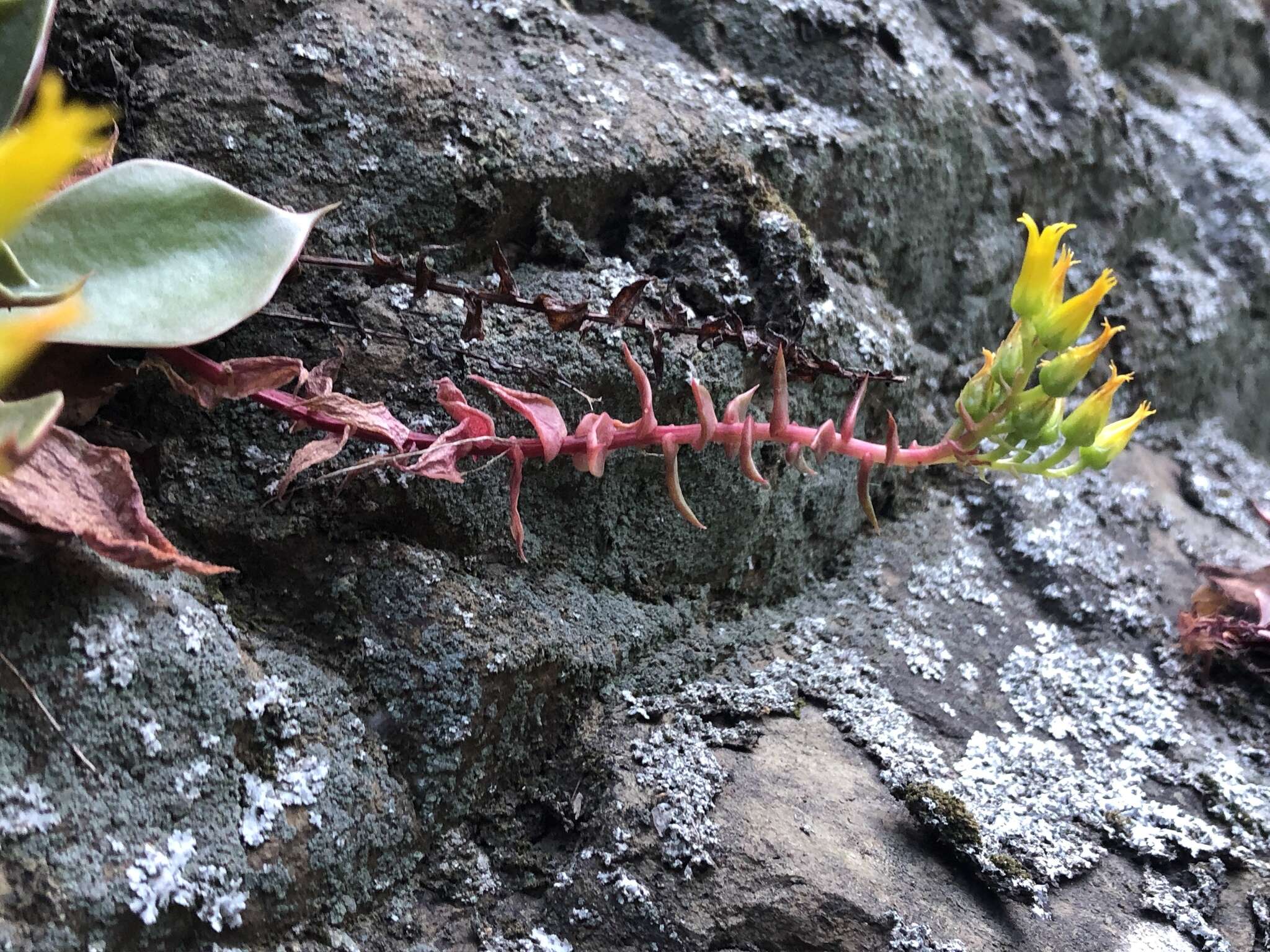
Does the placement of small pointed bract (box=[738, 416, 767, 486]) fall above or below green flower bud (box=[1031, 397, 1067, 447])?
below

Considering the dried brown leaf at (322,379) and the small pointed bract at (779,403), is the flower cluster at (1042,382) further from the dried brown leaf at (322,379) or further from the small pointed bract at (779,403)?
the dried brown leaf at (322,379)

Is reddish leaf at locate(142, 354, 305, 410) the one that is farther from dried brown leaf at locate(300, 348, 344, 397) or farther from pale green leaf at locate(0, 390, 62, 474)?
pale green leaf at locate(0, 390, 62, 474)

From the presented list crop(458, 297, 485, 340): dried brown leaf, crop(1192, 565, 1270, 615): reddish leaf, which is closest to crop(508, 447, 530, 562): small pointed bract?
crop(458, 297, 485, 340): dried brown leaf

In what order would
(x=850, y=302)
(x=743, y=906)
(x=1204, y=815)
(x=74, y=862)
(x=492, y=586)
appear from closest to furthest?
1. (x=74, y=862)
2. (x=743, y=906)
3. (x=492, y=586)
4. (x=1204, y=815)
5. (x=850, y=302)

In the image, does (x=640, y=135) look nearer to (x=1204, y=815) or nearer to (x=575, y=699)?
(x=575, y=699)

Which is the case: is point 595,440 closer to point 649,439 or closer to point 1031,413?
point 649,439

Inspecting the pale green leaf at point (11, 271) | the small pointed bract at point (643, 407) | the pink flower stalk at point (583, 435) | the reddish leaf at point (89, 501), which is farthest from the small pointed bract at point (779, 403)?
the pale green leaf at point (11, 271)

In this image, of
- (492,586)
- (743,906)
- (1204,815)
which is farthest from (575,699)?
(1204,815)
